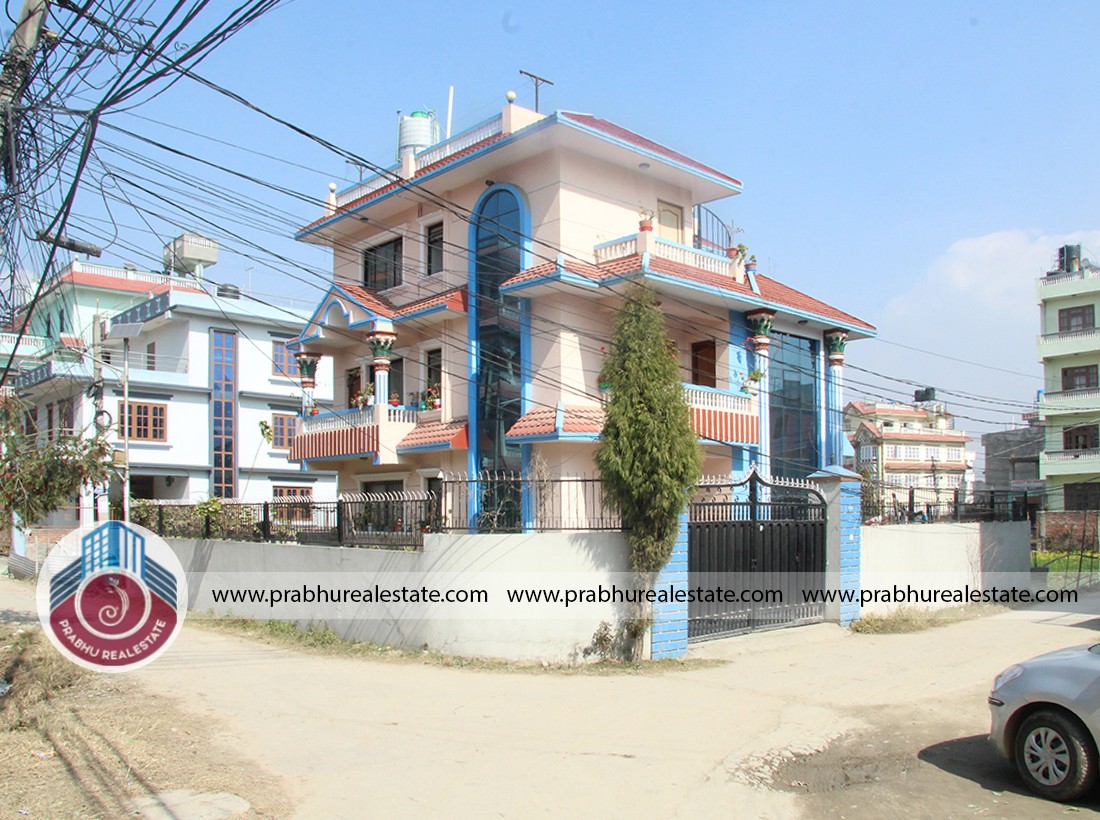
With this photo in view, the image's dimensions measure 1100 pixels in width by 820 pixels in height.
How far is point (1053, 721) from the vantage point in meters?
6.47

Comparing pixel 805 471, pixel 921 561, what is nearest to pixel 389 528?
pixel 921 561

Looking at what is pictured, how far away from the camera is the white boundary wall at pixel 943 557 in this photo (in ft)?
51.0

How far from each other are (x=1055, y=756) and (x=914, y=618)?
921 centimetres

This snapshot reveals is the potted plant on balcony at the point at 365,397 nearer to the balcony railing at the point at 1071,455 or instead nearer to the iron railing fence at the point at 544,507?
the iron railing fence at the point at 544,507

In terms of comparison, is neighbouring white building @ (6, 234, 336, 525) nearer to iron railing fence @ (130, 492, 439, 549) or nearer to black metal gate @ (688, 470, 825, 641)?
iron railing fence @ (130, 492, 439, 549)

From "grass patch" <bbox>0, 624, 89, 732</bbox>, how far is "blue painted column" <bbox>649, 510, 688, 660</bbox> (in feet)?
22.9

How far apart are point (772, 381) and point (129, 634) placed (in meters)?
14.3

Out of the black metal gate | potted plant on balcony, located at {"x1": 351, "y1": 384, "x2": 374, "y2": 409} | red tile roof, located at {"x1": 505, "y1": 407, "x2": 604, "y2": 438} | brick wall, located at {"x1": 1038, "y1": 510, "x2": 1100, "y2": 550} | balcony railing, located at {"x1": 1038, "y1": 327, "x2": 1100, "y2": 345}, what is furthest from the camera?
balcony railing, located at {"x1": 1038, "y1": 327, "x2": 1100, "y2": 345}

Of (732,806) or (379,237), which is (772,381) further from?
(732,806)

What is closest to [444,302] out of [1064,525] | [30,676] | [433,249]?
[433,249]

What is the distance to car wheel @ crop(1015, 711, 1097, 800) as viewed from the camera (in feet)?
20.5

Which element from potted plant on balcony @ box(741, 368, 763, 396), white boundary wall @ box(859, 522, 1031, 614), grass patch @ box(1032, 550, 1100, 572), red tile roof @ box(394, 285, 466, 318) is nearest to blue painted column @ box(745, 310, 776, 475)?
potted plant on balcony @ box(741, 368, 763, 396)

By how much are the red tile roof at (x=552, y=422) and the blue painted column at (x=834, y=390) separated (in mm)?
7271

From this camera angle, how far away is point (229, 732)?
A: 27.6ft
